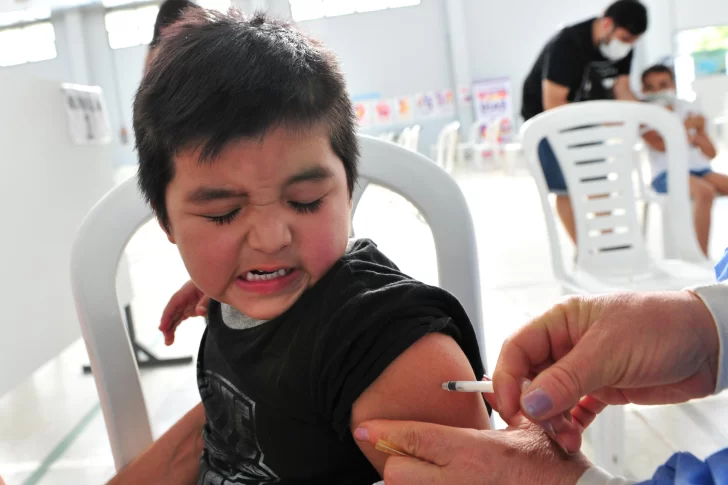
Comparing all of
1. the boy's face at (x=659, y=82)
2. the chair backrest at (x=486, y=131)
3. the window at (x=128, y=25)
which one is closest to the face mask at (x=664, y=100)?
the boy's face at (x=659, y=82)

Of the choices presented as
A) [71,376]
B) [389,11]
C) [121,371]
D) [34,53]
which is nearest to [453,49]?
[389,11]

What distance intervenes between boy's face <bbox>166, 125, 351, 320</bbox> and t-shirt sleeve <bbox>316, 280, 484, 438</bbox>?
3.0 inches

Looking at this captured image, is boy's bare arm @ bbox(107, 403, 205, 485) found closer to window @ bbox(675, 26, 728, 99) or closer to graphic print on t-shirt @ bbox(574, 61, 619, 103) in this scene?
graphic print on t-shirt @ bbox(574, 61, 619, 103)

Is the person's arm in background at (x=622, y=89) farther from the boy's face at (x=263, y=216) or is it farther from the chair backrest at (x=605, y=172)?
the boy's face at (x=263, y=216)

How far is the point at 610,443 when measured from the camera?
1516 millimetres

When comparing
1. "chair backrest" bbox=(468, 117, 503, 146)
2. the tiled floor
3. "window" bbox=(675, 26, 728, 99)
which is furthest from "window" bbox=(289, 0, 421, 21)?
the tiled floor

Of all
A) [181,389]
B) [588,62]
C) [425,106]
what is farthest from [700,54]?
[181,389]

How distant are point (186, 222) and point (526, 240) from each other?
14.1 feet

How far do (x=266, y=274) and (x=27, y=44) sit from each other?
1364cm

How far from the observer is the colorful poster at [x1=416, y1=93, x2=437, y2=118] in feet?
40.3

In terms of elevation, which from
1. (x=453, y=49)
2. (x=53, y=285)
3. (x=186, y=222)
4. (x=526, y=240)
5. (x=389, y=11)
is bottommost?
(x=526, y=240)

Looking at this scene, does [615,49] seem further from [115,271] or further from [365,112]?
[365,112]

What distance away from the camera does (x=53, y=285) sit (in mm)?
2293

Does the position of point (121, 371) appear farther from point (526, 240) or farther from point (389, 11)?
point (389, 11)
